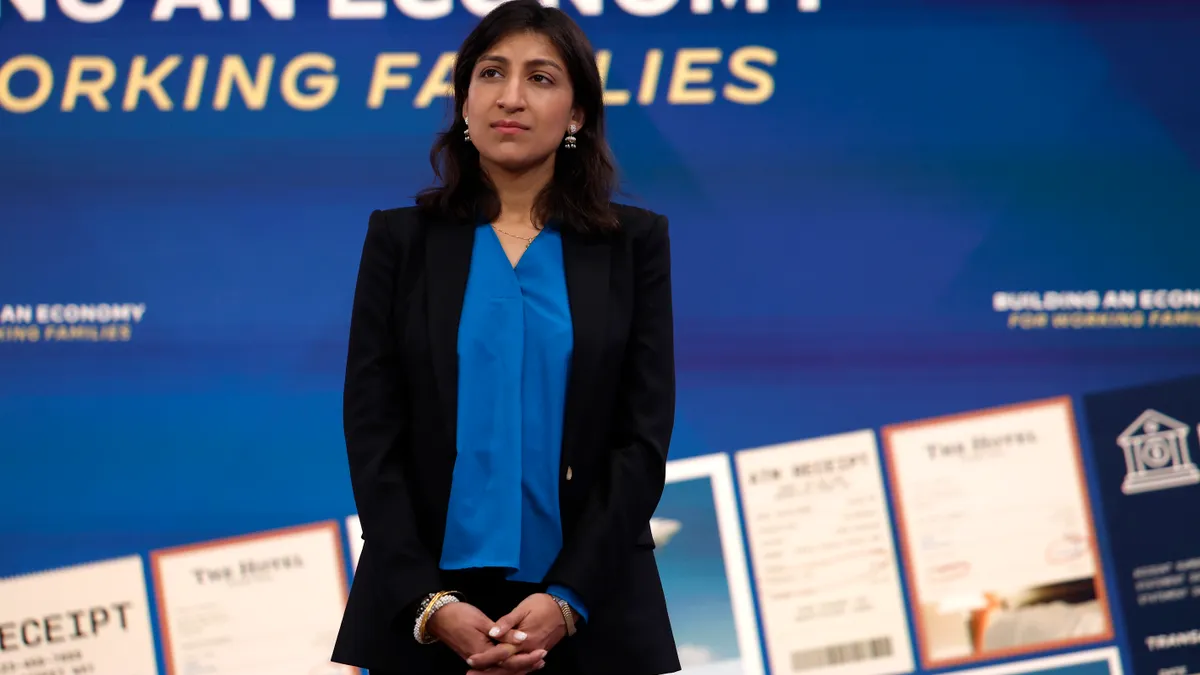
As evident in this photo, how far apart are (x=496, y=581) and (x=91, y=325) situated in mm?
1679

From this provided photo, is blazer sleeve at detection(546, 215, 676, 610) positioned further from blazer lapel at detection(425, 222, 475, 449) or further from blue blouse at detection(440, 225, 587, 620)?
blazer lapel at detection(425, 222, 475, 449)

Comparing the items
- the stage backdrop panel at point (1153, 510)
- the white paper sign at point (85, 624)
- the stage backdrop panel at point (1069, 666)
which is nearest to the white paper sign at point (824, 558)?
the stage backdrop panel at point (1069, 666)

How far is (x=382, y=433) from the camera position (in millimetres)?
1682

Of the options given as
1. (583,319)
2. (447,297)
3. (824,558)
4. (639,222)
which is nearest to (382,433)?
(447,297)

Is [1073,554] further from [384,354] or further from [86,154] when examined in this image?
[86,154]

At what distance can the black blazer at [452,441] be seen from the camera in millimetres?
1649

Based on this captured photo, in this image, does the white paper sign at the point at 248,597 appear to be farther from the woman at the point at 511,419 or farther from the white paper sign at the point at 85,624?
the woman at the point at 511,419

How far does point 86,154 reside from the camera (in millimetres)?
3016

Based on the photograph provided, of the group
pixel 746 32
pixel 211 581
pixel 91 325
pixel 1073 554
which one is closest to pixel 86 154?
pixel 91 325

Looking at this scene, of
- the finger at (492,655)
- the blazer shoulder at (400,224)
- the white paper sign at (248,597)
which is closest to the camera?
the finger at (492,655)

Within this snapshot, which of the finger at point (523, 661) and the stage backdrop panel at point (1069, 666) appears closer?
the finger at point (523, 661)

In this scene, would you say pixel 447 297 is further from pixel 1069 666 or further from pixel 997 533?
pixel 1069 666

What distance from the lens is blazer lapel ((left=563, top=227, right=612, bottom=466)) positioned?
1.67 m

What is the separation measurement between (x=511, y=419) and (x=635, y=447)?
A: 172 mm
